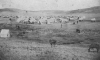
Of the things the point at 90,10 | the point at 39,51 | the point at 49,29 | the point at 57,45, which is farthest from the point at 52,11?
the point at 39,51

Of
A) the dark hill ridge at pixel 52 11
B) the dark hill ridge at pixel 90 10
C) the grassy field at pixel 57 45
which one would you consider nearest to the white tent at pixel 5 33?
the grassy field at pixel 57 45

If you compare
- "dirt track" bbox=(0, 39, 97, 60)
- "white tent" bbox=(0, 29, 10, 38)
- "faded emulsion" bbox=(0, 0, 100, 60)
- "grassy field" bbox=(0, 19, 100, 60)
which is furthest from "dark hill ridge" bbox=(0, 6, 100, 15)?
"dirt track" bbox=(0, 39, 97, 60)

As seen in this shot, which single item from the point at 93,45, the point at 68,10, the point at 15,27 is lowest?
the point at 93,45

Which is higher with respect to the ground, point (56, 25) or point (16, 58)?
point (56, 25)

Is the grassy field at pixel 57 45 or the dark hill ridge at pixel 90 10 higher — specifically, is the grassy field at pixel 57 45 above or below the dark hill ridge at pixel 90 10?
below

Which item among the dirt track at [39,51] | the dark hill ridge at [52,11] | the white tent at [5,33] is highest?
the dark hill ridge at [52,11]

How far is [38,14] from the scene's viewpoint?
4.16 metres

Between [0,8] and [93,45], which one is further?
[0,8]

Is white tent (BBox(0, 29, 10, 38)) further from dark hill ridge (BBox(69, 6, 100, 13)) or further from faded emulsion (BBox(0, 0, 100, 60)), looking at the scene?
dark hill ridge (BBox(69, 6, 100, 13))

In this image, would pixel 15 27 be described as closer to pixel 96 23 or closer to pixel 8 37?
pixel 8 37

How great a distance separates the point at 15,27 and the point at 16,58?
3.35ft

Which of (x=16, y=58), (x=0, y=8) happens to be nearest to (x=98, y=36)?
(x=16, y=58)

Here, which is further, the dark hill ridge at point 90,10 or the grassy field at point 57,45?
the dark hill ridge at point 90,10

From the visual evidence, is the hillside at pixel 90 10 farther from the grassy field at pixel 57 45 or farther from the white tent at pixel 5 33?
the white tent at pixel 5 33
